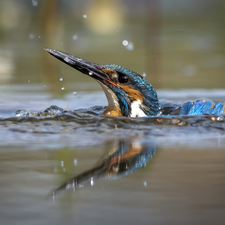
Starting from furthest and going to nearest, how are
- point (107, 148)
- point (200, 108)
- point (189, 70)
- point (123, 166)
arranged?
1. point (189, 70)
2. point (200, 108)
3. point (107, 148)
4. point (123, 166)

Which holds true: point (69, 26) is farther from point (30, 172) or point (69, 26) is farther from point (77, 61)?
point (30, 172)

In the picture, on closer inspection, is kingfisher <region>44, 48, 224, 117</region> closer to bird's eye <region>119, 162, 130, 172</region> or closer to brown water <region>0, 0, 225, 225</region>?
brown water <region>0, 0, 225, 225</region>

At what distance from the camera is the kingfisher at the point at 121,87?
405 cm

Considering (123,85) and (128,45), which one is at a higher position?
(128,45)

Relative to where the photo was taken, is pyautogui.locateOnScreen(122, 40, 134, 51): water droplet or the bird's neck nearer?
the bird's neck

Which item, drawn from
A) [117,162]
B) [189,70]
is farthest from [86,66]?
[189,70]

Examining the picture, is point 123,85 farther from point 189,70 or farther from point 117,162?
point 189,70

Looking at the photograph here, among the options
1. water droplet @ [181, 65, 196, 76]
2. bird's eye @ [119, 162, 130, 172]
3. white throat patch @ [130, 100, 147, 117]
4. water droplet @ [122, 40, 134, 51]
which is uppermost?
water droplet @ [122, 40, 134, 51]

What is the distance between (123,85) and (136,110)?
0.79 ft

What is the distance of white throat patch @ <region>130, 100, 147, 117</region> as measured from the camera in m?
4.09

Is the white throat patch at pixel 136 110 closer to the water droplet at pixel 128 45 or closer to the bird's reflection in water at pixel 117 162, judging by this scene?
the bird's reflection in water at pixel 117 162

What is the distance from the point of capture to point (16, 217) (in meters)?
1.62

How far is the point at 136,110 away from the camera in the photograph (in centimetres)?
411

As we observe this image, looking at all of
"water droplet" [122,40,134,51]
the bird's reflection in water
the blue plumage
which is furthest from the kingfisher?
"water droplet" [122,40,134,51]
